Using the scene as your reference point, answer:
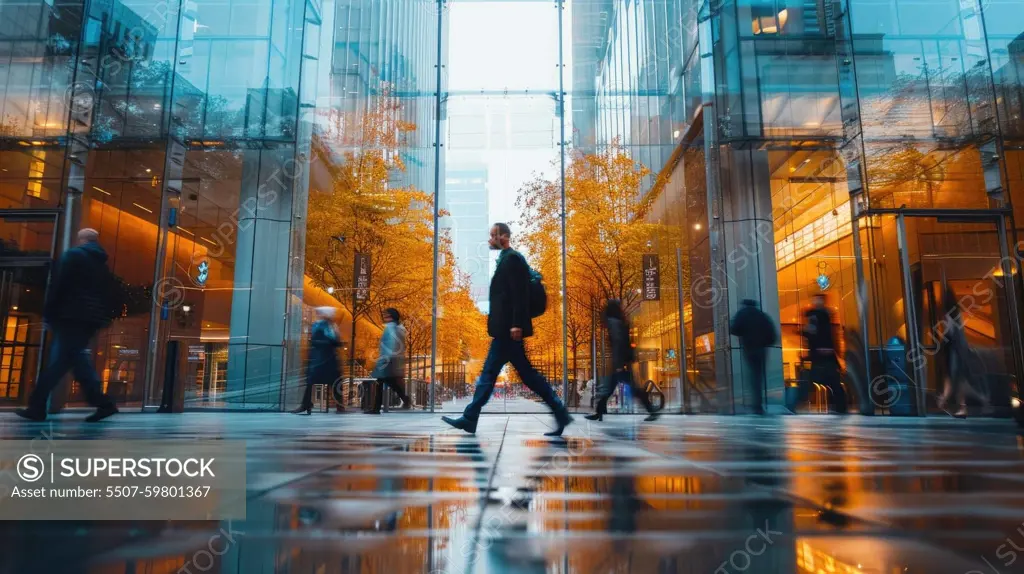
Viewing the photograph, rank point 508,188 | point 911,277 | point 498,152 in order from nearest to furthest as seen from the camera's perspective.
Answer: point 911,277 → point 508,188 → point 498,152

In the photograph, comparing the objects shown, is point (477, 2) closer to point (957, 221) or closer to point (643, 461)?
point (957, 221)

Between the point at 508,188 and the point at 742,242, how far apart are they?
6.99m

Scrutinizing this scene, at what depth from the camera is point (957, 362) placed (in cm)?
1253

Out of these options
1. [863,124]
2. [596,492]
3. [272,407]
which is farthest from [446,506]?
[863,124]

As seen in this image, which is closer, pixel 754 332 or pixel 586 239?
pixel 754 332

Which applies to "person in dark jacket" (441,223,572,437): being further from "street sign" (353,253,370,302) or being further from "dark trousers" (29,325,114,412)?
"street sign" (353,253,370,302)

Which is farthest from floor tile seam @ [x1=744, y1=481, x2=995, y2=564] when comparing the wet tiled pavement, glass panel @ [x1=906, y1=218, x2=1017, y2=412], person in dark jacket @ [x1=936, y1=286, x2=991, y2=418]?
glass panel @ [x1=906, y1=218, x2=1017, y2=412]

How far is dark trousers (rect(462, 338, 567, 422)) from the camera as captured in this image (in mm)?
5902

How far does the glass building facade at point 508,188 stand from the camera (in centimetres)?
1305

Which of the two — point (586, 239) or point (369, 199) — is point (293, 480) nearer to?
point (586, 239)

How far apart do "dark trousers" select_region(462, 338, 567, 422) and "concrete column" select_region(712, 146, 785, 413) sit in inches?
361

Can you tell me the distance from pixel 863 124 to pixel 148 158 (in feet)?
52.1

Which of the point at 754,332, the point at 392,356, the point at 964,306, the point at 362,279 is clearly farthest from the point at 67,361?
the point at 964,306

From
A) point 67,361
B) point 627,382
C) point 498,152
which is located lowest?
point 627,382
